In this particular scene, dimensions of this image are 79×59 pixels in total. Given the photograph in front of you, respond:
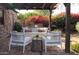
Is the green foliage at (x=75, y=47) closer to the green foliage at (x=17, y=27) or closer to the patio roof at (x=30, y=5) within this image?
the patio roof at (x=30, y=5)

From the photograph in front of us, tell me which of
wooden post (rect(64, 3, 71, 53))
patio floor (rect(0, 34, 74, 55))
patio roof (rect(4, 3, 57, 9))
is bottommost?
patio floor (rect(0, 34, 74, 55))

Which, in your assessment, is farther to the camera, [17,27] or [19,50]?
[19,50]

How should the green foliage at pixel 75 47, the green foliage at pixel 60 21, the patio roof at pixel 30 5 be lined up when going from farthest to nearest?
the green foliage at pixel 75 47 → the green foliage at pixel 60 21 → the patio roof at pixel 30 5

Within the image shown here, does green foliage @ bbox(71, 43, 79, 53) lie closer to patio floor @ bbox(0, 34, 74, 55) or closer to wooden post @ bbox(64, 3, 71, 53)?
wooden post @ bbox(64, 3, 71, 53)

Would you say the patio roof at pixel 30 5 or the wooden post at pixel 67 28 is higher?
the patio roof at pixel 30 5

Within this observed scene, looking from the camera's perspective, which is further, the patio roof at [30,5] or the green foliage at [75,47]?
the green foliage at [75,47]

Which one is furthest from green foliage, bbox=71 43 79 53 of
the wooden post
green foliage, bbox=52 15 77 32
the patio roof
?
the patio roof

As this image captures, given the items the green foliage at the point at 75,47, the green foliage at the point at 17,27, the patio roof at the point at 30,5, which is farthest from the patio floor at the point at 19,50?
the patio roof at the point at 30,5

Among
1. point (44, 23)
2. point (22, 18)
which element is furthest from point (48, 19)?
point (22, 18)

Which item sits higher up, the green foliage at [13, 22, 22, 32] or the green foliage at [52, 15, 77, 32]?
the green foliage at [52, 15, 77, 32]

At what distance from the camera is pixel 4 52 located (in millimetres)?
9516

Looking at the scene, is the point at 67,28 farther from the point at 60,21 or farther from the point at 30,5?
the point at 30,5

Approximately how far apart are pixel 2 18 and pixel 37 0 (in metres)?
1.34

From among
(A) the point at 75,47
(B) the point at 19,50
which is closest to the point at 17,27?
(B) the point at 19,50
